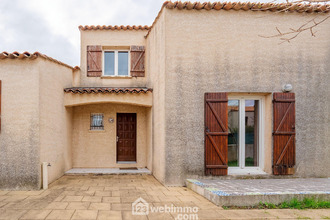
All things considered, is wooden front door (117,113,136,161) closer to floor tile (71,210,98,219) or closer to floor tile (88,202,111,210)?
floor tile (88,202,111,210)

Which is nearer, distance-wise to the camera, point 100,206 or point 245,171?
point 100,206

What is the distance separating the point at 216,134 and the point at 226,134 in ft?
1.00

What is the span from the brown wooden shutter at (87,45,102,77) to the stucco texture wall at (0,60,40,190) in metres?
3.38

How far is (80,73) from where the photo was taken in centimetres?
1008

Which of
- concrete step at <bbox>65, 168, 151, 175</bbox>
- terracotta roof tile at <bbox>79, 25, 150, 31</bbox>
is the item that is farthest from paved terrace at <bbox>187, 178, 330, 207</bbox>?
terracotta roof tile at <bbox>79, 25, 150, 31</bbox>

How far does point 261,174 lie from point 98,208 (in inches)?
191

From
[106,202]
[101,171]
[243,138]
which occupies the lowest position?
[101,171]

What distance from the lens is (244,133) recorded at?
24.3ft

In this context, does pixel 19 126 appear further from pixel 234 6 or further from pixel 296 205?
pixel 296 205

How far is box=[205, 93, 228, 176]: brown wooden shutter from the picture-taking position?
22.8 feet

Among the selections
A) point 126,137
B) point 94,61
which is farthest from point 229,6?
point 126,137

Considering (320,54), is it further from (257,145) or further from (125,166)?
(125,166)

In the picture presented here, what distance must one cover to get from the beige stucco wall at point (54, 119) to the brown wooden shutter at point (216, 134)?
4.92 meters

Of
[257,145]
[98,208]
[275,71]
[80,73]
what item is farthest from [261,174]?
[80,73]
